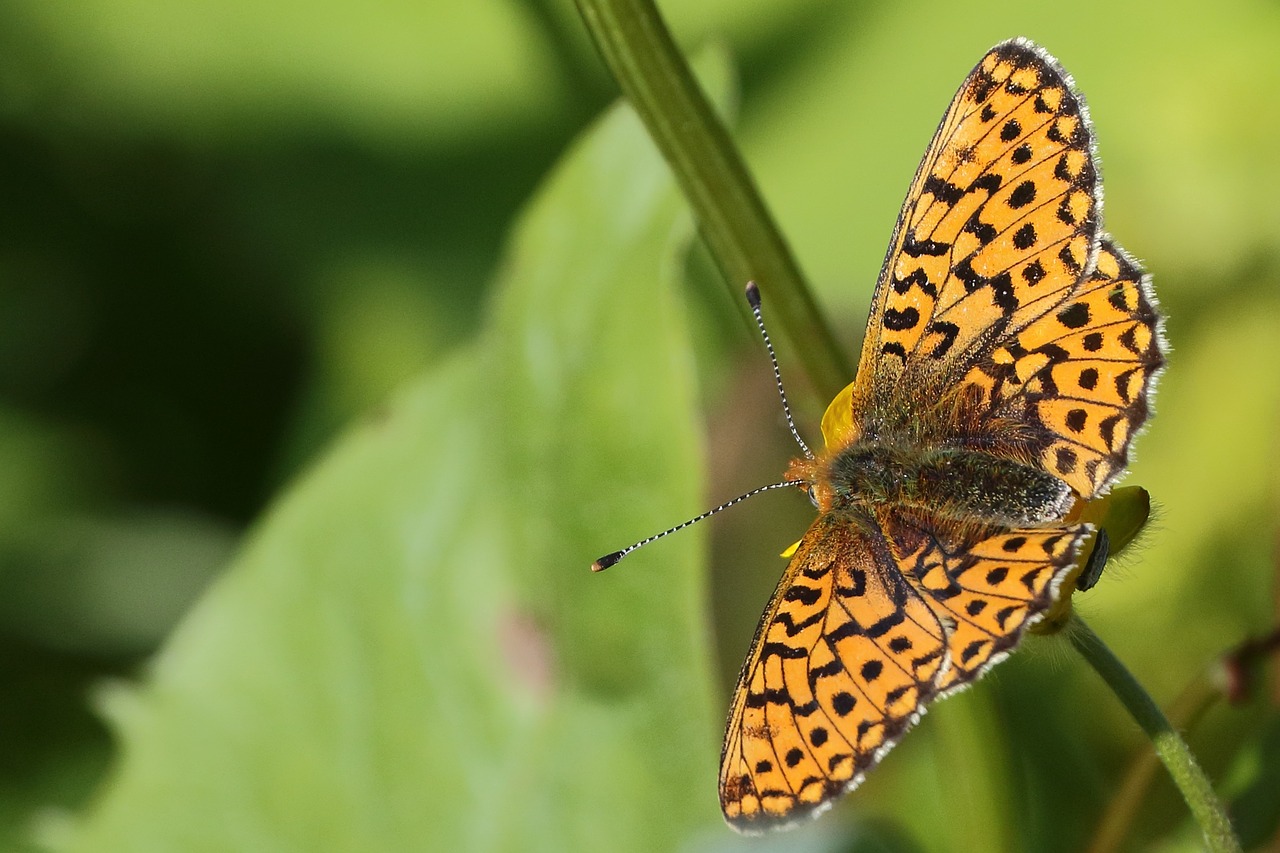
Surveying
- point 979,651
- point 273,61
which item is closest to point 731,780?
point 979,651

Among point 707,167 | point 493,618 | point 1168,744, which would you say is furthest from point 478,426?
point 1168,744

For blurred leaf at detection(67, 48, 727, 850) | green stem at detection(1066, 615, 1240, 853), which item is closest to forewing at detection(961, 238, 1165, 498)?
green stem at detection(1066, 615, 1240, 853)

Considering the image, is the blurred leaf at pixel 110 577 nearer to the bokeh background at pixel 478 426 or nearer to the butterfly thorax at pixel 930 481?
the bokeh background at pixel 478 426

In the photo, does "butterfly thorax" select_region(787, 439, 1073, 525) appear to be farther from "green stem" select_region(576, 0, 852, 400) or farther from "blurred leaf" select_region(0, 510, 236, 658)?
"blurred leaf" select_region(0, 510, 236, 658)

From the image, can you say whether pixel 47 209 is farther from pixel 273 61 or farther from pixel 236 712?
pixel 236 712

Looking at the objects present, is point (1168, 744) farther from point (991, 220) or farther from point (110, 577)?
point (110, 577)
